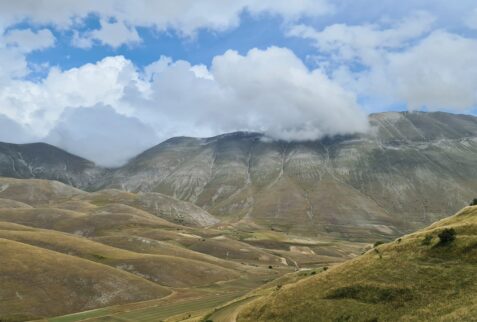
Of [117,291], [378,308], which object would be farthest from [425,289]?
[117,291]

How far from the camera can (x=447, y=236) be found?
57.2 meters

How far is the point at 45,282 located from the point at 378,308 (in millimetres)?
126061

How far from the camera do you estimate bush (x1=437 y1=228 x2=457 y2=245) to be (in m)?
56.7

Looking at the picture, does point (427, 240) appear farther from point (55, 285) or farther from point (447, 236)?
point (55, 285)

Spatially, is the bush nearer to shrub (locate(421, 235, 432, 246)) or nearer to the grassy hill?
shrub (locate(421, 235, 432, 246))

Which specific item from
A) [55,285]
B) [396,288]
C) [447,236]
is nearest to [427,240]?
[447,236]

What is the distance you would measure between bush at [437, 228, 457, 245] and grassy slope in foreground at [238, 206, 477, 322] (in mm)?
460

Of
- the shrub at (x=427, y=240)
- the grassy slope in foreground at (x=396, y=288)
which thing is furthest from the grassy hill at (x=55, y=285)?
the shrub at (x=427, y=240)

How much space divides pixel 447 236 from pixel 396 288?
11.2m

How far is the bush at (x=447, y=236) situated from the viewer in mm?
56653

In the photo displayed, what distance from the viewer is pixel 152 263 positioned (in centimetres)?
19538

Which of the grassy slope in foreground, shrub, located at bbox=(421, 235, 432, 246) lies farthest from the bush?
shrub, located at bbox=(421, 235, 432, 246)

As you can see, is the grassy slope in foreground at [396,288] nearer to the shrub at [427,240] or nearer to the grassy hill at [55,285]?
the shrub at [427,240]

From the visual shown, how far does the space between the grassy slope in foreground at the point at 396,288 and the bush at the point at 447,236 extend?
1.51 ft
